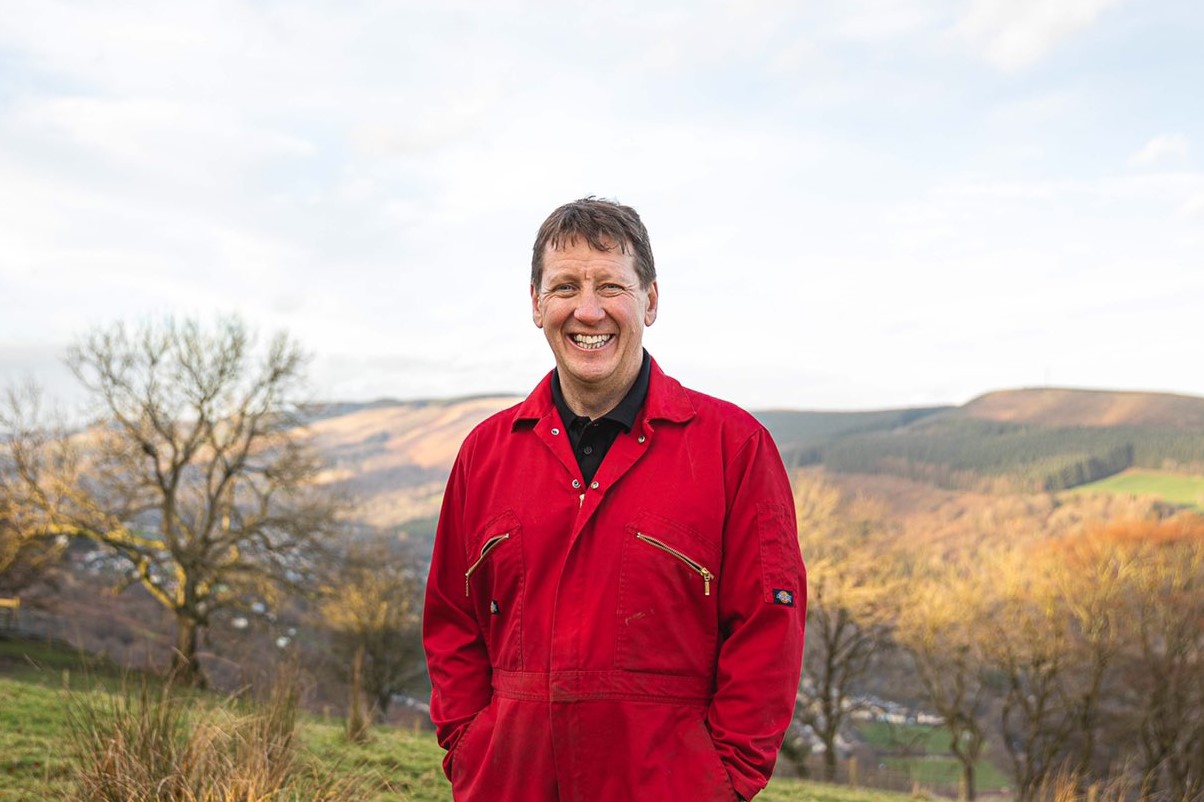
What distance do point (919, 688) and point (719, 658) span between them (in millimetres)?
30859

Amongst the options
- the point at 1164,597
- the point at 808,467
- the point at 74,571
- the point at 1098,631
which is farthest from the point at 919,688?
the point at 808,467

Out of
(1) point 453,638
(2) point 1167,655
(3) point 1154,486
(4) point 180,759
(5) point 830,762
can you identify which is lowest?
(5) point 830,762

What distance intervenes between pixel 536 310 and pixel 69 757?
4277mm

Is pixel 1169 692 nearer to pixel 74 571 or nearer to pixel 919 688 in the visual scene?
pixel 919 688

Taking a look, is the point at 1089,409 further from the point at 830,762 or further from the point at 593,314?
the point at 593,314

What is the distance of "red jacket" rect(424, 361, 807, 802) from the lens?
2260 mm

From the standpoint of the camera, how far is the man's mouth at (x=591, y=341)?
98.6 inches

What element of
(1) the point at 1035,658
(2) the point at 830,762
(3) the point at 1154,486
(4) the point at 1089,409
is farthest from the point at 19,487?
(4) the point at 1089,409

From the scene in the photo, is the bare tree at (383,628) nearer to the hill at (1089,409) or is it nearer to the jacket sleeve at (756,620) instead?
the jacket sleeve at (756,620)

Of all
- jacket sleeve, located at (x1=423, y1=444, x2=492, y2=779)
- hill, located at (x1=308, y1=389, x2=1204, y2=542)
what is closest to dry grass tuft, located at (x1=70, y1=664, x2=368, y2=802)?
jacket sleeve, located at (x1=423, y1=444, x2=492, y2=779)

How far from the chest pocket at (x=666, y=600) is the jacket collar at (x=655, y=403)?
0.28 meters

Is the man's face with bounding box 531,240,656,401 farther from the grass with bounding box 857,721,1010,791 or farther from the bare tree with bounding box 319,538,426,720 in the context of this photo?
the bare tree with bounding box 319,538,426,720

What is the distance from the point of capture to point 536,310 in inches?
105

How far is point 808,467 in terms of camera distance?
8119cm
